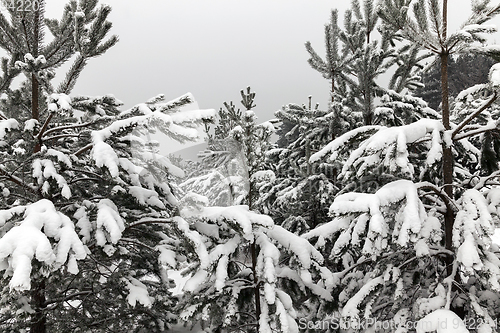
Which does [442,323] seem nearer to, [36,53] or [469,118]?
[469,118]

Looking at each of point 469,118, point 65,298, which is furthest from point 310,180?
point 65,298

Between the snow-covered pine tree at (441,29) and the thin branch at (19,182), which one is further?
the thin branch at (19,182)

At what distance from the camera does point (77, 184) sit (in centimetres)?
600

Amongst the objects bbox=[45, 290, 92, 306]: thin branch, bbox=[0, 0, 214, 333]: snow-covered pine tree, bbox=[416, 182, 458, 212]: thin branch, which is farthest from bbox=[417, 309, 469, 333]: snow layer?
bbox=[45, 290, 92, 306]: thin branch

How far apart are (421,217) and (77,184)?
17.4 ft

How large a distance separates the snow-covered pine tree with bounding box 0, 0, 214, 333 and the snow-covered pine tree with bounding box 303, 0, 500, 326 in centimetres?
201

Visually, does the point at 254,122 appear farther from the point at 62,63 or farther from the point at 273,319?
the point at 62,63

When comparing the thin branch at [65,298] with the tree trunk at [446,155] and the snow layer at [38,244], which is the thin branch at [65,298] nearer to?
the snow layer at [38,244]

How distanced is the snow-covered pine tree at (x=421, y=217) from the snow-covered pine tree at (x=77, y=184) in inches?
79.1

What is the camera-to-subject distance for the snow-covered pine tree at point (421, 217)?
3.58m

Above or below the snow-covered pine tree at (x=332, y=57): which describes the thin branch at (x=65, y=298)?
below

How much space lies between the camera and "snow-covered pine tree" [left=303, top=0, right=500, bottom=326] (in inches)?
141

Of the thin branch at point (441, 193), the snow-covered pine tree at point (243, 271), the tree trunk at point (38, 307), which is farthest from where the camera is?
the tree trunk at point (38, 307)

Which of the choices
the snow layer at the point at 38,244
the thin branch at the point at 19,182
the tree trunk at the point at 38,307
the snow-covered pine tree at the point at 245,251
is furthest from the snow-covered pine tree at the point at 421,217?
the tree trunk at the point at 38,307
